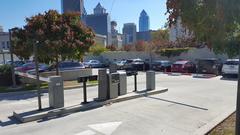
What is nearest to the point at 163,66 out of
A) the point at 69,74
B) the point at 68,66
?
the point at 68,66

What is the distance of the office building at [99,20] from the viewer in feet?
215

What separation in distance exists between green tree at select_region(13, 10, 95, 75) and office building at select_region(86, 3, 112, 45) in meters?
45.4

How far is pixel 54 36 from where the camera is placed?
16.2 meters

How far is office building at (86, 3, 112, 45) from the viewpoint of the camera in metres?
65.6

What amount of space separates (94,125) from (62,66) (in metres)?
17.6

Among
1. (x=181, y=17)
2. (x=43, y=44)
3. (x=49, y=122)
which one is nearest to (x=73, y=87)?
(x=43, y=44)

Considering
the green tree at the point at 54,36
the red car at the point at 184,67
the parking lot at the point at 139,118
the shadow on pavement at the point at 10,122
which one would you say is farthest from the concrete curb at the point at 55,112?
the red car at the point at 184,67

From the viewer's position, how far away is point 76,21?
58.0 feet

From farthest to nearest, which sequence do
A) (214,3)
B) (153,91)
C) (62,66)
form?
1. (62,66)
2. (153,91)
3. (214,3)

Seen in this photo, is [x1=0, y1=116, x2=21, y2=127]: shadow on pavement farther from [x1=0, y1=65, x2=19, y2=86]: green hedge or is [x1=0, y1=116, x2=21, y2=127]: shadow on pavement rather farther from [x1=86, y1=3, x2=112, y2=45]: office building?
[x1=86, y1=3, x2=112, y2=45]: office building

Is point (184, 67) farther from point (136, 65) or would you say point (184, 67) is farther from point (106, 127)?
point (106, 127)

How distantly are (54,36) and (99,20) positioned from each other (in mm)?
61880

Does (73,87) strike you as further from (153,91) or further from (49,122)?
(49,122)

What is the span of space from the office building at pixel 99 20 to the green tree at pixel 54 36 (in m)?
45.4
